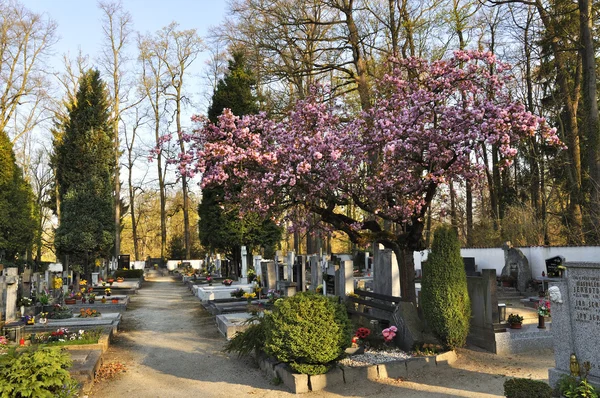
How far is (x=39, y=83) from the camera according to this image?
33250 millimetres

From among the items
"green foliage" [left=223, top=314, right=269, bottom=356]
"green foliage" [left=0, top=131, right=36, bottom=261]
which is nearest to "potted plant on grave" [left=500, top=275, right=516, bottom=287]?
"green foliage" [left=223, top=314, right=269, bottom=356]

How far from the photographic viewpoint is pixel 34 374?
5605 millimetres

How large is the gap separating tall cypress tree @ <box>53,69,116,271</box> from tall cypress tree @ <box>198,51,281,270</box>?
5.58 m

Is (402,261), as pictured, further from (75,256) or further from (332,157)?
(75,256)

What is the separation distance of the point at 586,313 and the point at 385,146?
4263 mm

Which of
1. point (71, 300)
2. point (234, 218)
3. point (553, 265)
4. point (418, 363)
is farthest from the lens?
point (234, 218)

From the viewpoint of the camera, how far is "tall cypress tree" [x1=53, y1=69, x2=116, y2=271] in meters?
28.1

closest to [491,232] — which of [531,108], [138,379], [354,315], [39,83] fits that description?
[531,108]

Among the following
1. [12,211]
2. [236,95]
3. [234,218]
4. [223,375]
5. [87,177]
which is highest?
[236,95]

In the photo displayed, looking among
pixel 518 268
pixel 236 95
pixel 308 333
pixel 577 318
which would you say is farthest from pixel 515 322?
pixel 236 95

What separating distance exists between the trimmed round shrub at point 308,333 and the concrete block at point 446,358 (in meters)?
1.83

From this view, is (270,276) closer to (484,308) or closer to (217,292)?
(217,292)

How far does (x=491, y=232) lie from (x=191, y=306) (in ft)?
48.9

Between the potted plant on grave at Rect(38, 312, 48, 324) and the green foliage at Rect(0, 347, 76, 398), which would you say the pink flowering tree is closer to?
the green foliage at Rect(0, 347, 76, 398)
